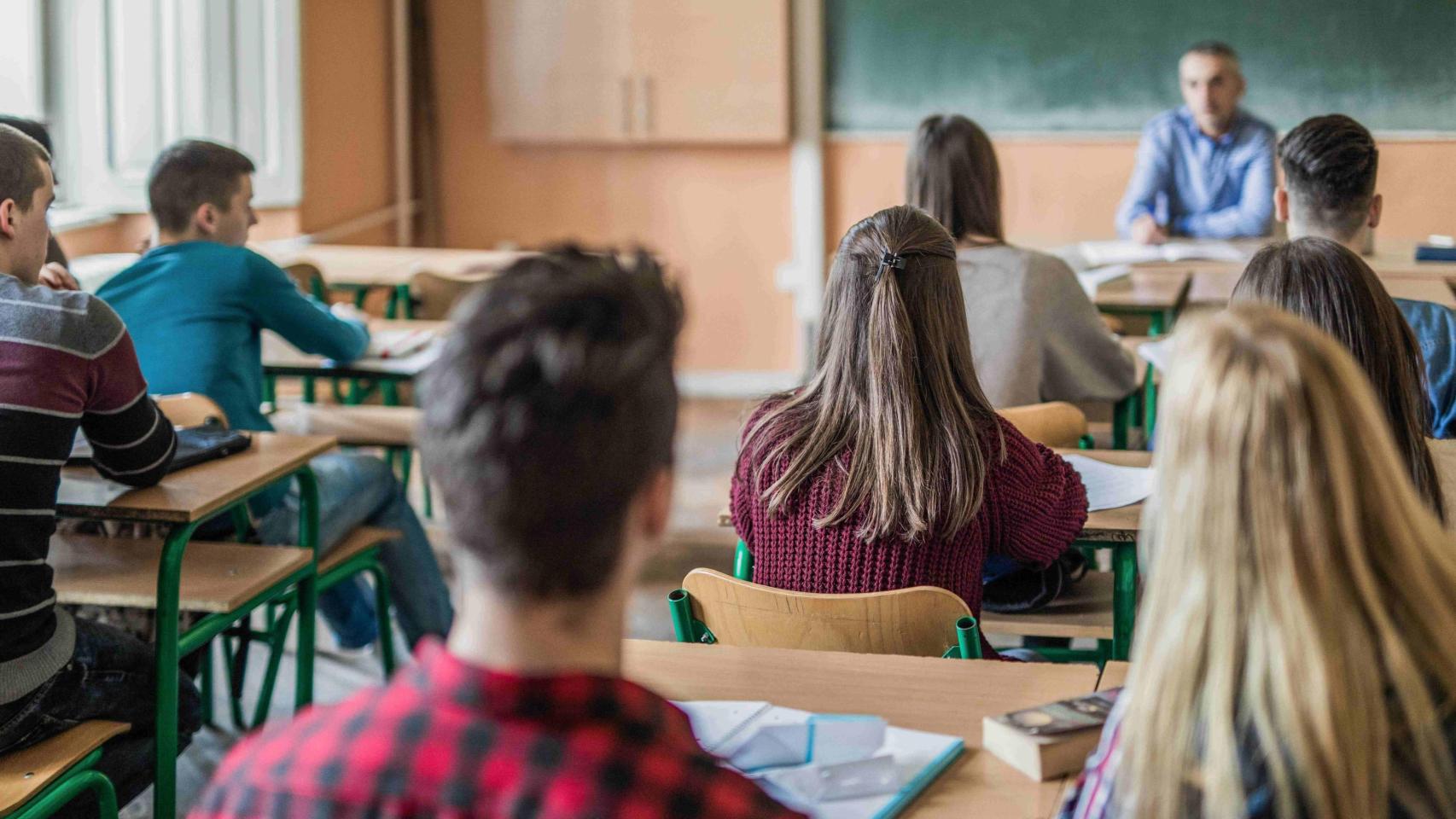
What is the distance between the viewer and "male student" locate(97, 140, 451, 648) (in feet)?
10.2

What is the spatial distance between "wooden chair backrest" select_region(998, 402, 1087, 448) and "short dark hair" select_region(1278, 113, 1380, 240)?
625mm

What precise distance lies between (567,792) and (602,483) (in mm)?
178

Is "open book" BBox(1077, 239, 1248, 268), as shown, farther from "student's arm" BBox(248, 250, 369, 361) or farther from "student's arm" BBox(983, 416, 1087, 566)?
"student's arm" BBox(983, 416, 1087, 566)

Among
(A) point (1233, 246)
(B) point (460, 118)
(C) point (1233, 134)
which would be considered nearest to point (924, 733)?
(A) point (1233, 246)

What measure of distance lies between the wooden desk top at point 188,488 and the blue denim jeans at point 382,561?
0.54m

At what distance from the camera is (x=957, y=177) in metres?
3.02

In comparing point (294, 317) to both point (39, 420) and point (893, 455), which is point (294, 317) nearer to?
point (39, 420)

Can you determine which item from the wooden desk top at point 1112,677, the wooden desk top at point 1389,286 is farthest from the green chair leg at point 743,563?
the wooden desk top at point 1389,286

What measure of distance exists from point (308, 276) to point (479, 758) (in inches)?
155

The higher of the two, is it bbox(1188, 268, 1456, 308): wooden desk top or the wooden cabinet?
the wooden cabinet

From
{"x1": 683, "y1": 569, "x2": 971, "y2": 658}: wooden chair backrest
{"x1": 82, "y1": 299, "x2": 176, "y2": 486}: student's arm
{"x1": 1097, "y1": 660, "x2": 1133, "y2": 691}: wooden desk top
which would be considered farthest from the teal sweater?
{"x1": 1097, "y1": 660, "x2": 1133, "y2": 691}: wooden desk top

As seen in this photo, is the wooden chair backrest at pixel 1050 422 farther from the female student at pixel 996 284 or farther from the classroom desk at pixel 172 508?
the classroom desk at pixel 172 508

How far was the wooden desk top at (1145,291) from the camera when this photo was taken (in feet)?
12.1

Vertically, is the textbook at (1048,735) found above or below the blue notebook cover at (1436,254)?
below
